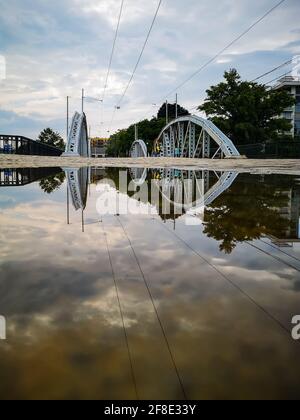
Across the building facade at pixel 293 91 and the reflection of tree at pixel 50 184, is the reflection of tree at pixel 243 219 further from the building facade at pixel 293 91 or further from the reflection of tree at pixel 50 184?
the building facade at pixel 293 91

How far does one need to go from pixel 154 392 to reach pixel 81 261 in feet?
4.58

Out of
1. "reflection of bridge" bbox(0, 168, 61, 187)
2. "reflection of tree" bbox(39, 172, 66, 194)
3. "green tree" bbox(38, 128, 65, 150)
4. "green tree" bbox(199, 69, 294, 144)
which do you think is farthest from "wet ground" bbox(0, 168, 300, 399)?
"green tree" bbox(38, 128, 65, 150)

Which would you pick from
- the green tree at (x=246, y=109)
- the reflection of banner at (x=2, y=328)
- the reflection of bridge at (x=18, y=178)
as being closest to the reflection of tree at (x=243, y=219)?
the reflection of banner at (x=2, y=328)

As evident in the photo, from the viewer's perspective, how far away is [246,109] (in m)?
49.0

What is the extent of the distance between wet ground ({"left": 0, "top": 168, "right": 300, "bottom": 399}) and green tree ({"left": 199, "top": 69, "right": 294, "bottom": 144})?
4784 cm

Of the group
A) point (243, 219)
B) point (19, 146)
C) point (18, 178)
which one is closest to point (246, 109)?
point (19, 146)

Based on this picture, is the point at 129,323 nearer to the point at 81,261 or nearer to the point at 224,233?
the point at 81,261

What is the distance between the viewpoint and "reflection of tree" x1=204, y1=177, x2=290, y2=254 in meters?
3.31

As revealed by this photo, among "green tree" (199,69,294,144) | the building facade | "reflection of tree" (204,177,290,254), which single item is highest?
the building facade

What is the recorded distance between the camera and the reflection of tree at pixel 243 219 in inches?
130

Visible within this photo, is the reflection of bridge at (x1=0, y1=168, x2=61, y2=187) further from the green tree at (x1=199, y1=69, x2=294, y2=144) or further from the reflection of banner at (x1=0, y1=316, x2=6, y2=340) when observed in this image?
the green tree at (x1=199, y1=69, x2=294, y2=144)

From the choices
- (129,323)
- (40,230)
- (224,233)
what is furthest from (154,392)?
(40,230)

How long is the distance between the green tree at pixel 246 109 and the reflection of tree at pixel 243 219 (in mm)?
44743

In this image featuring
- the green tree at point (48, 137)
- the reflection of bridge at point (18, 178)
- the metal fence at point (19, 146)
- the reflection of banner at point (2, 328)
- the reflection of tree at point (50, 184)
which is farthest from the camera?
the green tree at point (48, 137)
